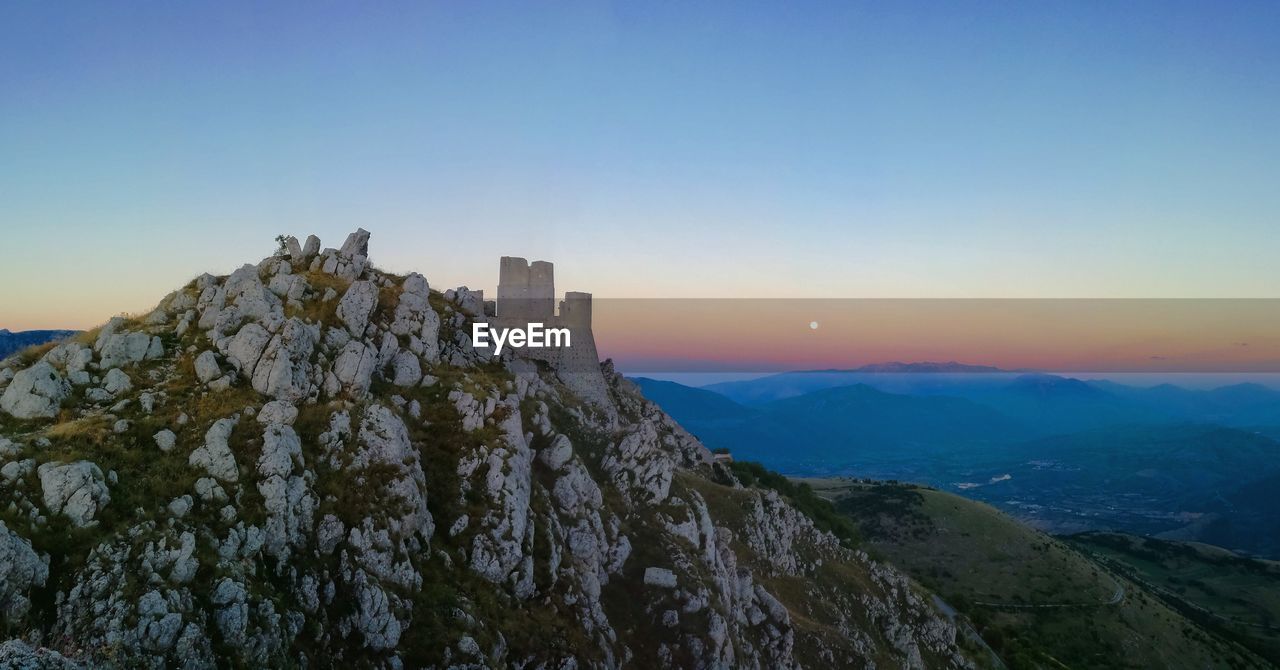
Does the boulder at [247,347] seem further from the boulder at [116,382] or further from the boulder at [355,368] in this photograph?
the boulder at [116,382]

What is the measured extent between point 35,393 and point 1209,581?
20271cm

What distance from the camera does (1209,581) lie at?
152m

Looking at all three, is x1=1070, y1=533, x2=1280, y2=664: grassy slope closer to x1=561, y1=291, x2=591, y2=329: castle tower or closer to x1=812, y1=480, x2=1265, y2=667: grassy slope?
x1=812, y1=480, x2=1265, y2=667: grassy slope

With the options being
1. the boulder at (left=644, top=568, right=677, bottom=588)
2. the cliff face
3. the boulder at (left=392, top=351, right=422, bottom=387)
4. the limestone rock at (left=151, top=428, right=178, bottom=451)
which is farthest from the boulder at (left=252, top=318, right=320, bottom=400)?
the boulder at (left=644, top=568, right=677, bottom=588)

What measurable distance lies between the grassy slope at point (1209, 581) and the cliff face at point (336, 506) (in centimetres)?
11597

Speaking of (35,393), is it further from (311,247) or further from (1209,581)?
(1209,581)

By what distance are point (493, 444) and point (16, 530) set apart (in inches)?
722

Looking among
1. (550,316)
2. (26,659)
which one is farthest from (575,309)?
(26,659)

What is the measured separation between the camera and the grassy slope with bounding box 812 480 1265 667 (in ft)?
298

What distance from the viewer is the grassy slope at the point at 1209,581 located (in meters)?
121

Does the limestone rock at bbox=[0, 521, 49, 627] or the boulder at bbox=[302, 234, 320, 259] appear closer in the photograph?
the limestone rock at bbox=[0, 521, 49, 627]

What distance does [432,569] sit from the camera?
2873cm

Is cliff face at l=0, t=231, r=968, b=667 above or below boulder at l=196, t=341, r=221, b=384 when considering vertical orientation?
below

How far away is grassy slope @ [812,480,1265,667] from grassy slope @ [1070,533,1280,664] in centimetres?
1869
